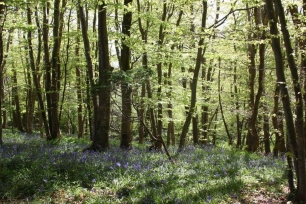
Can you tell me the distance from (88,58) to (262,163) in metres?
8.12

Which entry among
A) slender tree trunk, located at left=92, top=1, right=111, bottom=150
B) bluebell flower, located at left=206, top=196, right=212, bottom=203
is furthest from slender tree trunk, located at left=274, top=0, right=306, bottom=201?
slender tree trunk, located at left=92, top=1, right=111, bottom=150

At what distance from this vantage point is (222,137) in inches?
1740

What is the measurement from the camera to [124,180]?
→ 23.8 ft

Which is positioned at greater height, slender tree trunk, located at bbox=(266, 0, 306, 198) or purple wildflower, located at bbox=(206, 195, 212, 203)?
slender tree trunk, located at bbox=(266, 0, 306, 198)

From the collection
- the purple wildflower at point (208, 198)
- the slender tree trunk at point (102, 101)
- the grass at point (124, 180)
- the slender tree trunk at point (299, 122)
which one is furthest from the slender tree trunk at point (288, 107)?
the slender tree trunk at point (102, 101)

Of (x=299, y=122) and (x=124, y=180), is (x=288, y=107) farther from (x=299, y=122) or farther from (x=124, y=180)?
(x=124, y=180)

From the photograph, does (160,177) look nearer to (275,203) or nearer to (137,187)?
(137,187)

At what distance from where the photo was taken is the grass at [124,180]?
20.7 ft

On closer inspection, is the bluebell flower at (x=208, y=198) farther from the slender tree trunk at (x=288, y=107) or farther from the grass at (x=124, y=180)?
the slender tree trunk at (x=288, y=107)

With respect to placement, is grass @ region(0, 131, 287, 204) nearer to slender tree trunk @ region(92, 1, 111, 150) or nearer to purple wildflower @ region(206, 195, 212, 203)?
purple wildflower @ region(206, 195, 212, 203)

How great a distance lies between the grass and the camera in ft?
20.7

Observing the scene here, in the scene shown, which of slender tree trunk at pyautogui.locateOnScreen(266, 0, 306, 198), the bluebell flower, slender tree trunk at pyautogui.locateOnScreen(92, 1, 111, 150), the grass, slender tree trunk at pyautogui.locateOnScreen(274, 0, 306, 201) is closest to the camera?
slender tree trunk at pyautogui.locateOnScreen(274, 0, 306, 201)

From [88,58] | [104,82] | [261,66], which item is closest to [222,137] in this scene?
[261,66]

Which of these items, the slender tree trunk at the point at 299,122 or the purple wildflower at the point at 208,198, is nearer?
the slender tree trunk at the point at 299,122
